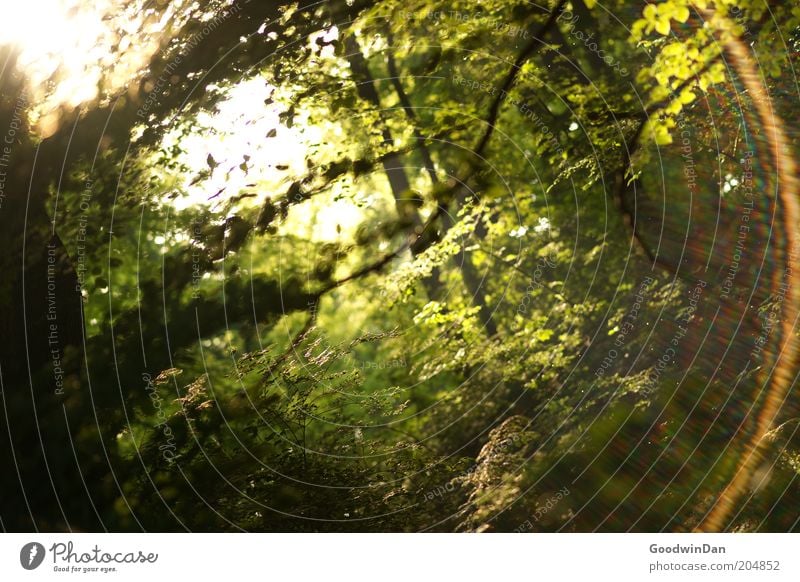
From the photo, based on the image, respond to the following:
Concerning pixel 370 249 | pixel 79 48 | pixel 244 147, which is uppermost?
pixel 79 48

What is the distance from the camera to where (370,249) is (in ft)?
21.1

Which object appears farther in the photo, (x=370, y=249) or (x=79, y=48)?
(x=370, y=249)

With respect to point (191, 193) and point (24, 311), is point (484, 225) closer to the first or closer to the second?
point (191, 193)

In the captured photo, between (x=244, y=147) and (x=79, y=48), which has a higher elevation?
(x=79, y=48)

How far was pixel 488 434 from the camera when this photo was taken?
6637 mm

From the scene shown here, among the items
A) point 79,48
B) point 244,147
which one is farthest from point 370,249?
point 79,48

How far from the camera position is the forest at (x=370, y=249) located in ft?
17.6

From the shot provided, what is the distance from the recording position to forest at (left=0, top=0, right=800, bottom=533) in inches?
212

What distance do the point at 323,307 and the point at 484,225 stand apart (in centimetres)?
179

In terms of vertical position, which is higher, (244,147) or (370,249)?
(244,147)

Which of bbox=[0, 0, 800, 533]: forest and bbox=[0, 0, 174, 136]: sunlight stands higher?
bbox=[0, 0, 174, 136]: sunlight

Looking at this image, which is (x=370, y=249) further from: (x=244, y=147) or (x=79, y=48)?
(x=79, y=48)
